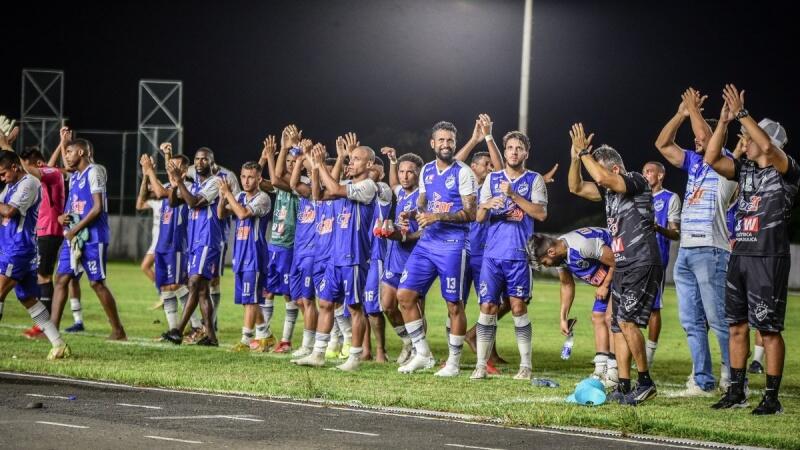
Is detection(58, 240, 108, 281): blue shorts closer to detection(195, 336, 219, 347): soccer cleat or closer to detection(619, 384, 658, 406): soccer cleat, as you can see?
detection(195, 336, 219, 347): soccer cleat

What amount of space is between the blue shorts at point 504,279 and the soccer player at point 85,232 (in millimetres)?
5729

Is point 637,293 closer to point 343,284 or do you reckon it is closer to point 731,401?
point 731,401

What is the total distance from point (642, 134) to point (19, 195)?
24.7 meters

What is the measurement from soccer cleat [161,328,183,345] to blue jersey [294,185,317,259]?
2189 mm

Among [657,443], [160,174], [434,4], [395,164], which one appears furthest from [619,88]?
[657,443]

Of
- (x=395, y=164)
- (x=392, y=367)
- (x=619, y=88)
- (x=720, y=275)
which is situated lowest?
(x=392, y=367)

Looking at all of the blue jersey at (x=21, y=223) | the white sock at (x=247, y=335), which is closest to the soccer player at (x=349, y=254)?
the white sock at (x=247, y=335)

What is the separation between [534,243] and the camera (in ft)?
38.2

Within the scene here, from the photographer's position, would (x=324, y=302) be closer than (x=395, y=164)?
Yes

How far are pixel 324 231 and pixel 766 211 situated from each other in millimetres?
5552

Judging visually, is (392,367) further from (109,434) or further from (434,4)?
(434,4)

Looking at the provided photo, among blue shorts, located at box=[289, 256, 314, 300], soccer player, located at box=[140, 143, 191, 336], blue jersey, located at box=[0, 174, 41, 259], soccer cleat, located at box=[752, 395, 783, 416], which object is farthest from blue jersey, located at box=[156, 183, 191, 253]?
soccer cleat, located at box=[752, 395, 783, 416]

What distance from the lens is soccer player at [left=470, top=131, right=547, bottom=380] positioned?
41.9 feet

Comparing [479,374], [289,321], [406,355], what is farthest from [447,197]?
[289,321]
